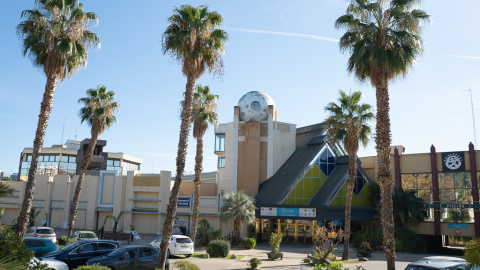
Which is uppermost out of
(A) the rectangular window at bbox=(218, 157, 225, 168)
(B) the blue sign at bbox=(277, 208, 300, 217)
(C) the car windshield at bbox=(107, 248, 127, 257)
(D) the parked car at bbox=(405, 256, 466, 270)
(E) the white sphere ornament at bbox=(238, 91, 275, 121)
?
(E) the white sphere ornament at bbox=(238, 91, 275, 121)

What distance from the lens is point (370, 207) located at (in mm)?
36312

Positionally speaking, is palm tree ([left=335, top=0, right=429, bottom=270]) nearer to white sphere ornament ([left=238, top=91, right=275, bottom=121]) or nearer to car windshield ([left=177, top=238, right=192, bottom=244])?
car windshield ([left=177, top=238, right=192, bottom=244])

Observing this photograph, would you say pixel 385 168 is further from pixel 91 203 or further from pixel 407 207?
pixel 91 203

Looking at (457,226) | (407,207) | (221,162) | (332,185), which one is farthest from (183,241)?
(457,226)

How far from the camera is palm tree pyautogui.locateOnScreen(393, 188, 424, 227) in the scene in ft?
112

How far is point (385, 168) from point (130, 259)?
1150 centimetres

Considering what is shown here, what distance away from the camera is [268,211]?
121ft

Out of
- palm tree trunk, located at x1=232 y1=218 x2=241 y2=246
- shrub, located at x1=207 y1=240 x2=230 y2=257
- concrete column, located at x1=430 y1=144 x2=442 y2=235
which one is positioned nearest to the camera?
shrub, located at x1=207 y1=240 x2=230 y2=257

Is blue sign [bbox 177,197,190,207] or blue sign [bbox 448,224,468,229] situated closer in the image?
blue sign [bbox 448,224,468,229]

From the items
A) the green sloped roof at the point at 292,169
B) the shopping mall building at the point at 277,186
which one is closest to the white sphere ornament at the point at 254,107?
the shopping mall building at the point at 277,186

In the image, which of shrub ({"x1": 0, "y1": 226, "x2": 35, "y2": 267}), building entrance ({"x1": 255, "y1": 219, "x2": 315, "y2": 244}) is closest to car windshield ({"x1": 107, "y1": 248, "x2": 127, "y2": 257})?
shrub ({"x1": 0, "y1": 226, "x2": 35, "y2": 267})

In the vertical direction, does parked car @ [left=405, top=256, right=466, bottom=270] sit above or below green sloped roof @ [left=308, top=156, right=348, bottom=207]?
below

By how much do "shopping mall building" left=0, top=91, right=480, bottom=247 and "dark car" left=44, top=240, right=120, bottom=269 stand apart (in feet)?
66.6

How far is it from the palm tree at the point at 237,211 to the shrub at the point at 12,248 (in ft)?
80.2
